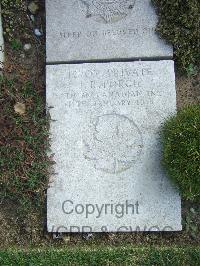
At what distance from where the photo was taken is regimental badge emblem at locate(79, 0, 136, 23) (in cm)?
452

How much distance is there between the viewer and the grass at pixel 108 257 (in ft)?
13.3

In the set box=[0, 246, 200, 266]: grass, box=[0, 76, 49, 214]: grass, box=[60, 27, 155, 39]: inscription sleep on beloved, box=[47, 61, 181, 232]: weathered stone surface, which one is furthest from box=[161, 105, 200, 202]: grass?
box=[0, 76, 49, 214]: grass

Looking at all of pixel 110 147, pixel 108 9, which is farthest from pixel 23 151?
Answer: pixel 108 9

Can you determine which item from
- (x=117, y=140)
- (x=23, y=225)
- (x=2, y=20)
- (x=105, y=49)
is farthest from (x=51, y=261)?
(x=2, y=20)

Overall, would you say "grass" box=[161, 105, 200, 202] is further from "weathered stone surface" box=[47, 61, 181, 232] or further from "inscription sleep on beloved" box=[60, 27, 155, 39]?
"inscription sleep on beloved" box=[60, 27, 155, 39]

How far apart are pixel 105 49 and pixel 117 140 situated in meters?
0.72

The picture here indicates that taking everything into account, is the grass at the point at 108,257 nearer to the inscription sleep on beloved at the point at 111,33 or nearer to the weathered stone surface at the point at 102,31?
the weathered stone surface at the point at 102,31

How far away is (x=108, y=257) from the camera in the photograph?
13.3 ft

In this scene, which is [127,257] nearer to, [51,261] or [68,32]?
[51,261]

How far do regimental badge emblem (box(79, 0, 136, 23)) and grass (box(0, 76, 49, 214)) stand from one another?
32.3 inches

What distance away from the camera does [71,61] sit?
14.7 feet

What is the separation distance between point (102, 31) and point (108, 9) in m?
0.18

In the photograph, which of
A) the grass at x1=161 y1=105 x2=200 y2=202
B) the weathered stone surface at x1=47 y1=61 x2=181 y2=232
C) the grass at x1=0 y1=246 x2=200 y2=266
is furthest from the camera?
the weathered stone surface at x1=47 y1=61 x2=181 y2=232

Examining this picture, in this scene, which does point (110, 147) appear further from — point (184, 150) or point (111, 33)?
point (111, 33)
